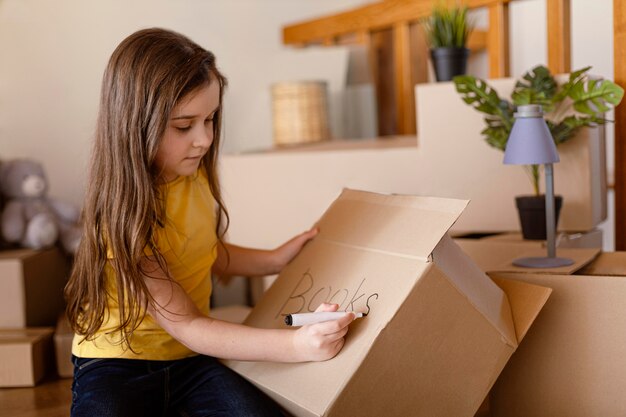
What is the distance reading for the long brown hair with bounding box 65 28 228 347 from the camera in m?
1.22

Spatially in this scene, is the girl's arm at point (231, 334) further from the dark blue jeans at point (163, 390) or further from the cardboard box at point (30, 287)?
the cardboard box at point (30, 287)

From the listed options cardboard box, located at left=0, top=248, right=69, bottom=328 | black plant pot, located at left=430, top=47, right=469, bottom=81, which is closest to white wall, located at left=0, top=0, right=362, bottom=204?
cardboard box, located at left=0, top=248, right=69, bottom=328

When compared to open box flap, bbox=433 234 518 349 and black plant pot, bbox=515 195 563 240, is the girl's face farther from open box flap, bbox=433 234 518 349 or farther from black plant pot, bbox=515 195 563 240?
black plant pot, bbox=515 195 563 240

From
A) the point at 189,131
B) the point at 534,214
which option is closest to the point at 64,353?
the point at 189,131

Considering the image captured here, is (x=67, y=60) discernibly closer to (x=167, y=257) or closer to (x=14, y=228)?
(x=14, y=228)

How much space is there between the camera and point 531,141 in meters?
1.41

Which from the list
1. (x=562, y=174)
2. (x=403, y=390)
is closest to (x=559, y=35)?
(x=562, y=174)

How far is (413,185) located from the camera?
2.03m

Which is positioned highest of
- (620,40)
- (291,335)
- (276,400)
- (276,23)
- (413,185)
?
(276,23)

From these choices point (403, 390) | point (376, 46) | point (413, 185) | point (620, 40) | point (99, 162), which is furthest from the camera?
point (376, 46)

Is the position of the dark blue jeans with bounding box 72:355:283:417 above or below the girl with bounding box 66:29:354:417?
below

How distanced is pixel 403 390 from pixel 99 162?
590mm

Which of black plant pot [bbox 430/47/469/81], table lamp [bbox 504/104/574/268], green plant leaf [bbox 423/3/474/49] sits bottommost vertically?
table lamp [bbox 504/104/574/268]

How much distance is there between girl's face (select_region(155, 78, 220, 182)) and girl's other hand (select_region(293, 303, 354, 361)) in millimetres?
331
